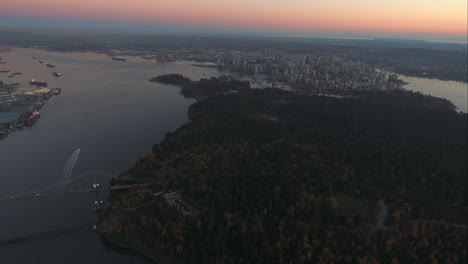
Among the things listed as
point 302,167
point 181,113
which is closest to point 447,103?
point 302,167

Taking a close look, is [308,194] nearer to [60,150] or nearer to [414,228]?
[414,228]

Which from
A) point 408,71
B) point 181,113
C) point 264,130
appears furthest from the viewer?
point 408,71

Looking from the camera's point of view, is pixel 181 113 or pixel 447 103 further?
pixel 447 103

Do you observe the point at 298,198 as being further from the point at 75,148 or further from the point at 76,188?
the point at 75,148

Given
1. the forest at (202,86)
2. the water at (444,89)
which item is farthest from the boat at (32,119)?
the water at (444,89)

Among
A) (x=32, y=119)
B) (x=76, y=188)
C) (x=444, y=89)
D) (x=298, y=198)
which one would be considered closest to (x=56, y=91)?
(x=32, y=119)

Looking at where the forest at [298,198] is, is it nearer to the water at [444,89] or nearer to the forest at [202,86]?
the forest at [202,86]
